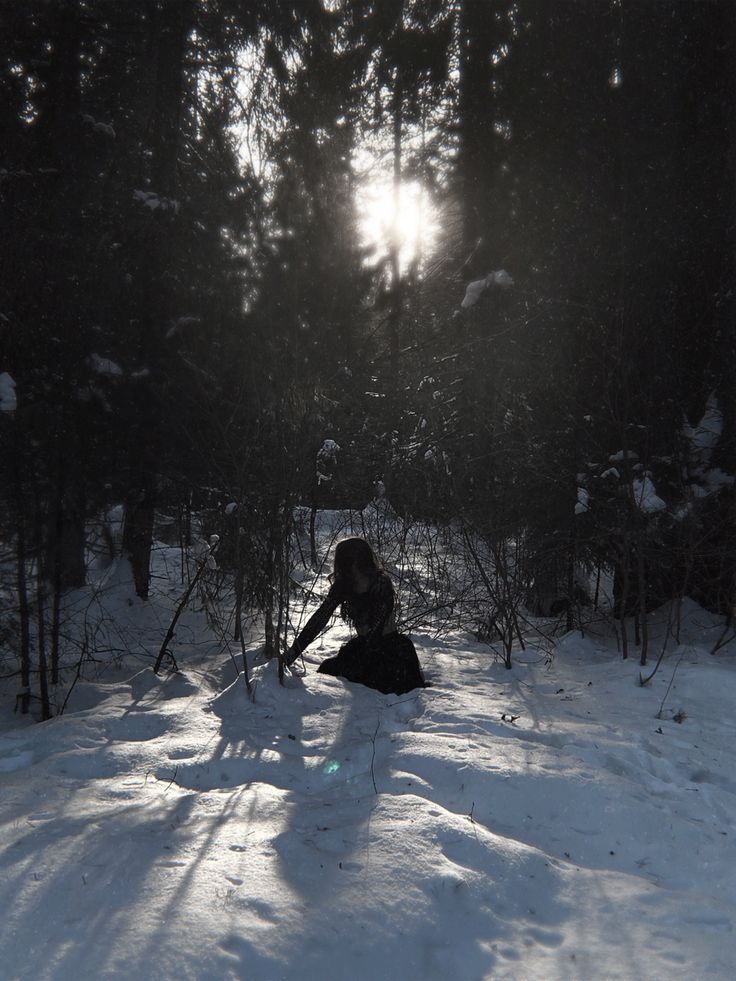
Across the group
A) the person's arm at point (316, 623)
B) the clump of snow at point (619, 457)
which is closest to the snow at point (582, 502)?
the clump of snow at point (619, 457)

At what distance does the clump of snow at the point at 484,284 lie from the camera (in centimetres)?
746

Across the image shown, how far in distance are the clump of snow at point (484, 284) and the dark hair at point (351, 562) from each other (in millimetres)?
3725

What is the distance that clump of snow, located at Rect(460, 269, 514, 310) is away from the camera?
7.46 m

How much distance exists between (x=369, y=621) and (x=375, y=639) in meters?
0.14

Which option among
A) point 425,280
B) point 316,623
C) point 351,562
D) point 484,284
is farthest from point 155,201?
point 316,623

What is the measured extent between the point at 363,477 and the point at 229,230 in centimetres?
329

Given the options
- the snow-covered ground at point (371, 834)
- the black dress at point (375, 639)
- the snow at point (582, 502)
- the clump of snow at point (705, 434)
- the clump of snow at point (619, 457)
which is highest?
the clump of snow at point (705, 434)

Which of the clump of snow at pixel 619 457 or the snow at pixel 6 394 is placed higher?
the snow at pixel 6 394

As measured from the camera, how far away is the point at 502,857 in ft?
9.14

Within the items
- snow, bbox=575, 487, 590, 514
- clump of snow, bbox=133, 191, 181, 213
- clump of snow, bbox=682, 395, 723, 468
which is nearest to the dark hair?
snow, bbox=575, 487, 590, 514

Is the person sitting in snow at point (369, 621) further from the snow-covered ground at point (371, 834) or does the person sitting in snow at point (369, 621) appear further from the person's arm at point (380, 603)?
the snow-covered ground at point (371, 834)

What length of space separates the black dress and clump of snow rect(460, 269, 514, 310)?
375 cm

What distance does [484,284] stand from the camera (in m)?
7.59

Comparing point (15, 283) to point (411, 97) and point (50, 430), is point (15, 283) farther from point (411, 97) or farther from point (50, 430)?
point (411, 97)
